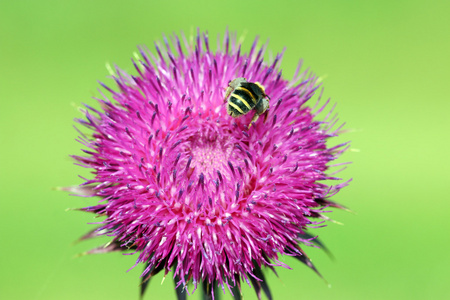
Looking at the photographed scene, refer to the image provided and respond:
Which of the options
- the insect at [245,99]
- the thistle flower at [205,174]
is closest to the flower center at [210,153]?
the thistle flower at [205,174]

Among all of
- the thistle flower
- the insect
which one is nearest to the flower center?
the thistle flower

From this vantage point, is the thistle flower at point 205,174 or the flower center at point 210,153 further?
the flower center at point 210,153

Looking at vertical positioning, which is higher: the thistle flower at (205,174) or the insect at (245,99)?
the insect at (245,99)

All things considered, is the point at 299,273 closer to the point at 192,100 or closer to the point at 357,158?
the point at 357,158

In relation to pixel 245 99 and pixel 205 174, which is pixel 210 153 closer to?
pixel 205 174

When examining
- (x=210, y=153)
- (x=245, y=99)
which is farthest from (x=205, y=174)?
(x=245, y=99)

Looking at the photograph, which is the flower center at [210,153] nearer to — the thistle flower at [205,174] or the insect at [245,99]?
the thistle flower at [205,174]

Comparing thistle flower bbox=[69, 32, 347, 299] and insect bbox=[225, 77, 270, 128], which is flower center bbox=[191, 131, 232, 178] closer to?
thistle flower bbox=[69, 32, 347, 299]

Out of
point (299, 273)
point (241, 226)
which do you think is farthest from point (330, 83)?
point (241, 226)
